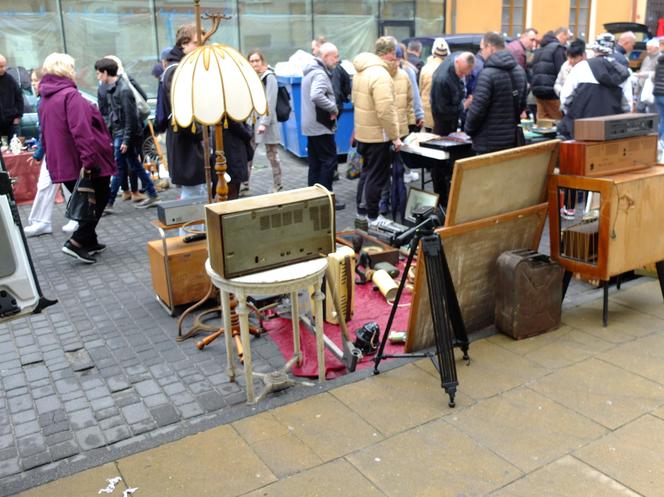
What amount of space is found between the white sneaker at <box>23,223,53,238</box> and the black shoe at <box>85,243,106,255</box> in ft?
3.33

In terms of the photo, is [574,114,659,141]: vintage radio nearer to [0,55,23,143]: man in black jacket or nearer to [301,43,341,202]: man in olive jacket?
[301,43,341,202]: man in olive jacket

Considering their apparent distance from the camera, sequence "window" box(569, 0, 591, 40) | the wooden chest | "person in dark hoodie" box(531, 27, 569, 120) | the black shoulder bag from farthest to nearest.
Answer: "window" box(569, 0, 591, 40)
"person in dark hoodie" box(531, 27, 569, 120)
the black shoulder bag
the wooden chest

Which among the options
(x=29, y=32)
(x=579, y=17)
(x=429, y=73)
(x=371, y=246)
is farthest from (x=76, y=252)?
(x=579, y=17)

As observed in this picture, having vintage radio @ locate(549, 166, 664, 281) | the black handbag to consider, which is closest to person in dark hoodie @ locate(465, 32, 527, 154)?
vintage radio @ locate(549, 166, 664, 281)

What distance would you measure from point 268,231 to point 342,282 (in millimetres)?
1347

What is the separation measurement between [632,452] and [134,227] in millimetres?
6043

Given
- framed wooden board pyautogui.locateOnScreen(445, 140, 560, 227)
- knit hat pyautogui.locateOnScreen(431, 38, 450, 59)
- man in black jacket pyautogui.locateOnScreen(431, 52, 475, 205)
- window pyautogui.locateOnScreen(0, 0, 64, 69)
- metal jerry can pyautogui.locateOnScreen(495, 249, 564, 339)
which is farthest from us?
window pyautogui.locateOnScreen(0, 0, 64, 69)

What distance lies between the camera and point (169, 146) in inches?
240

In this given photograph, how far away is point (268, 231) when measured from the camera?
3832 mm

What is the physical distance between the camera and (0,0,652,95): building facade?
1408cm

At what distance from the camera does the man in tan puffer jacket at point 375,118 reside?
7055 millimetres

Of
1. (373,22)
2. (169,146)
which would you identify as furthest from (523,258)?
(373,22)

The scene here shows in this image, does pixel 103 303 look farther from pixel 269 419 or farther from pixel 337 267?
pixel 269 419

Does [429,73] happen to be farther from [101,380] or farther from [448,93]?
[101,380]
